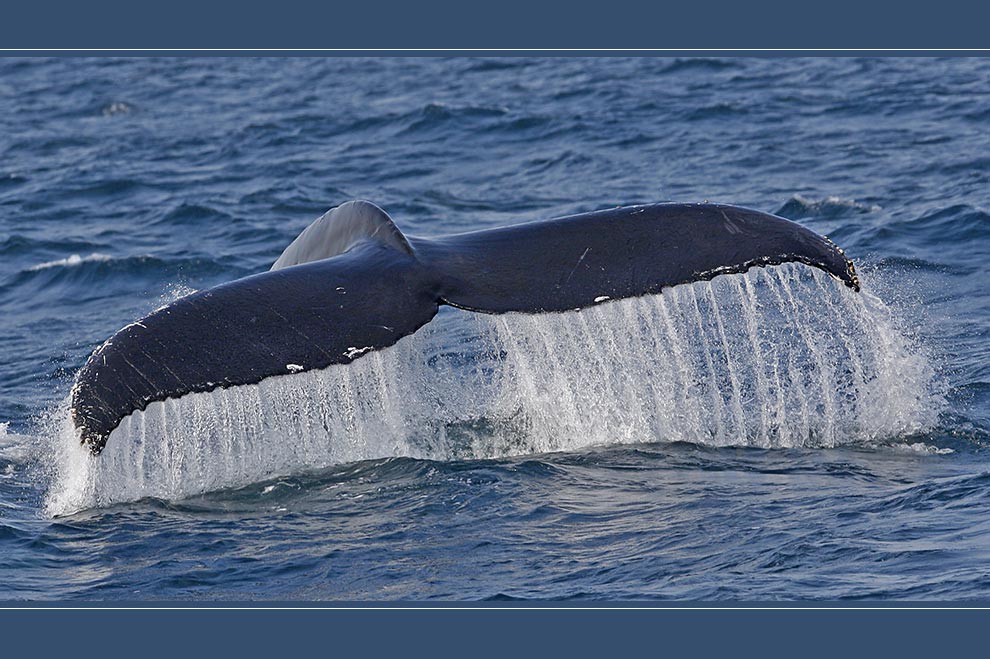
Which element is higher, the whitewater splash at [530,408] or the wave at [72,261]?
the wave at [72,261]

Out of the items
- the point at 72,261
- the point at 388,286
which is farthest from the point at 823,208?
the point at 388,286

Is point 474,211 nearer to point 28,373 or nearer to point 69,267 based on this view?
point 69,267

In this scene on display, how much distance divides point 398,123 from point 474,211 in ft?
19.3

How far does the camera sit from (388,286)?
27.5 feet

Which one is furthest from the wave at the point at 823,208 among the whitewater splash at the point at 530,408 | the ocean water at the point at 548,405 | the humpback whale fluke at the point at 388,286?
the humpback whale fluke at the point at 388,286

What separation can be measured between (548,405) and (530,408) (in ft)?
0.53

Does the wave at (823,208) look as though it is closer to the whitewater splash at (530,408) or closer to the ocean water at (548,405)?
the ocean water at (548,405)

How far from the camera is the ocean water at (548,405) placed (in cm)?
784

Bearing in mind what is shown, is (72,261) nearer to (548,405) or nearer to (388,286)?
(548,405)

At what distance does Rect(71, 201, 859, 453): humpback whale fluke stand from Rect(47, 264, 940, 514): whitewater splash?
60cm

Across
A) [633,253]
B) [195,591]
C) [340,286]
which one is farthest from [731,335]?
[195,591]

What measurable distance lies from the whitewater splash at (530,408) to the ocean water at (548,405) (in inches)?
1.1

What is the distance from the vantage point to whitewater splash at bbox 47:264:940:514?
965 cm

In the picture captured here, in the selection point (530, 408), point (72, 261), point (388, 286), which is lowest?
point (530, 408)
